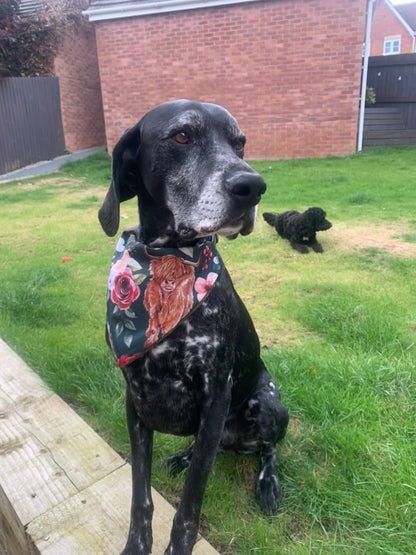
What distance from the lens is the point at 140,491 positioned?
67.1 inches

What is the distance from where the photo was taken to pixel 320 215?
5.37m

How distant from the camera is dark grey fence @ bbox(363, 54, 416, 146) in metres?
13.8

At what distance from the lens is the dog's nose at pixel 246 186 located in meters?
1.45

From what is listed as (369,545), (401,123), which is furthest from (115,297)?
(401,123)

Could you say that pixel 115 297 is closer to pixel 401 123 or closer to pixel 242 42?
pixel 242 42

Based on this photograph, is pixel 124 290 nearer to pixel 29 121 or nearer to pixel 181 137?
pixel 181 137

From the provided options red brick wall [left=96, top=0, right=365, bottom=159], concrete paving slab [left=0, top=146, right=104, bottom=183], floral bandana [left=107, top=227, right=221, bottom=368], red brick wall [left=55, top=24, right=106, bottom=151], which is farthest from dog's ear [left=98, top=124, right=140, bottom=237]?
red brick wall [left=55, top=24, right=106, bottom=151]

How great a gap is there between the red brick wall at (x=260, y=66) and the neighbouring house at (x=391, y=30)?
2874 cm

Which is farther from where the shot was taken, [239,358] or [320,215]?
[320,215]

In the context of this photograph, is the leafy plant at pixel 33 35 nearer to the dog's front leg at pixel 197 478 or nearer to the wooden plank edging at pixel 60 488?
the wooden plank edging at pixel 60 488

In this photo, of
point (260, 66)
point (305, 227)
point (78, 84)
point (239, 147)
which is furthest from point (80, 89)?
point (239, 147)

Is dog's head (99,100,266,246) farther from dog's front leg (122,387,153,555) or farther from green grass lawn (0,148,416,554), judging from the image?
green grass lawn (0,148,416,554)

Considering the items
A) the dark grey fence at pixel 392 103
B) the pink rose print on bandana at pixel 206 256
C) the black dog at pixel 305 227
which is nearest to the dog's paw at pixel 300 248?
the black dog at pixel 305 227

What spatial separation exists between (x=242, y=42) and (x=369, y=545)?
12.5 metres
